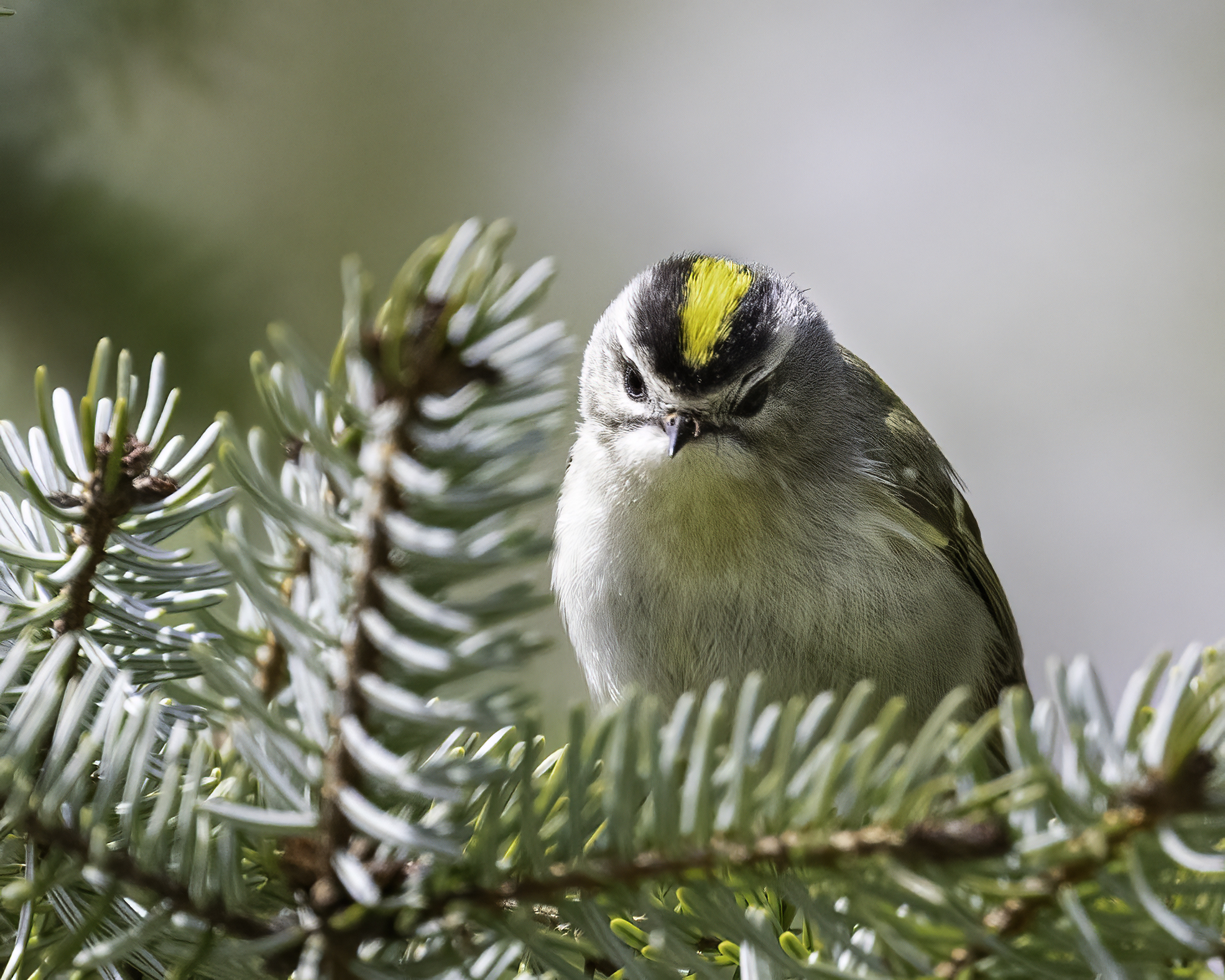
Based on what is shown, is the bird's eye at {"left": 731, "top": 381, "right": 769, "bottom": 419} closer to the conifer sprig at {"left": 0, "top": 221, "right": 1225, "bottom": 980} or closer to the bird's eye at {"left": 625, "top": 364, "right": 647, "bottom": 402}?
the bird's eye at {"left": 625, "top": 364, "right": 647, "bottom": 402}

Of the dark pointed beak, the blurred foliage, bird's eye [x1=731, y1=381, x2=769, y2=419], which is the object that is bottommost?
the dark pointed beak

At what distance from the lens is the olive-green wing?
189cm

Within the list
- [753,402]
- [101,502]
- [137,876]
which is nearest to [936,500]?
[753,402]

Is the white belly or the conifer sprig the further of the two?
the white belly

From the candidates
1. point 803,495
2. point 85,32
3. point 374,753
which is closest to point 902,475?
point 803,495

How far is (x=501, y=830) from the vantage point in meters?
0.52

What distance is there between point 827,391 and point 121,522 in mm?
1385

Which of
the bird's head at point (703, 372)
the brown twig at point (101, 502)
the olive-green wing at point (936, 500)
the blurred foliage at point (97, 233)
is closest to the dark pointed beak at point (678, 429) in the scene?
the bird's head at point (703, 372)

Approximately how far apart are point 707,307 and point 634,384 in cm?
17

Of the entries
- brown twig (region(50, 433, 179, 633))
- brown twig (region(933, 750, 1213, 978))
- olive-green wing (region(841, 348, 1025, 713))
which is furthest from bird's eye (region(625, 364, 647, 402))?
brown twig (region(933, 750, 1213, 978))

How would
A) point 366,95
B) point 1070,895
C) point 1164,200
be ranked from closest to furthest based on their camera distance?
point 1070,895 → point 366,95 → point 1164,200

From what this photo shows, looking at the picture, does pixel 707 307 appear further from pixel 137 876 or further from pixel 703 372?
pixel 137 876

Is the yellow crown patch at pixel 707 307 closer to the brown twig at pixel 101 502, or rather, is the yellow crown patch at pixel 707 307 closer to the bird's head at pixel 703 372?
the bird's head at pixel 703 372

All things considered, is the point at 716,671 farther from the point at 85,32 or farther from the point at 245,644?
the point at 85,32
